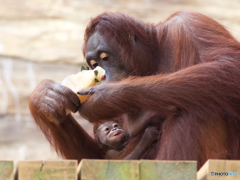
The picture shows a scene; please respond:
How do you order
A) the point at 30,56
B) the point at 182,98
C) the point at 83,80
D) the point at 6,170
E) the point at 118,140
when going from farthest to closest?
1. the point at 30,56
2. the point at 118,140
3. the point at 83,80
4. the point at 182,98
5. the point at 6,170

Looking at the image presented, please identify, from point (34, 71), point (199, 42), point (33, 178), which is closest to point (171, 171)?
point (33, 178)

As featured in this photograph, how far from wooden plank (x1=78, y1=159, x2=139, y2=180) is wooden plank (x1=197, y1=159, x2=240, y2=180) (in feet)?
1.06

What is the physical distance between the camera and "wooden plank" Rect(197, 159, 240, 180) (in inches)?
71.2

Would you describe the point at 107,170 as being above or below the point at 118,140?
above

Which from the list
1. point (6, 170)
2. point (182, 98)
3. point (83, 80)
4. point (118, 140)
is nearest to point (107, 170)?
point (6, 170)

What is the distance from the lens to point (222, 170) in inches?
71.3

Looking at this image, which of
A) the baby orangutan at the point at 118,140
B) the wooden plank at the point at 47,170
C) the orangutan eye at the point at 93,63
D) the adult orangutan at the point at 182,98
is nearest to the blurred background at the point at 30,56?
the baby orangutan at the point at 118,140

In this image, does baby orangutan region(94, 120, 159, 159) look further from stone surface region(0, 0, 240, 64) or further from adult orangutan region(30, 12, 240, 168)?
stone surface region(0, 0, 240, 64)

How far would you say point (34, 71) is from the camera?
21.8 ft

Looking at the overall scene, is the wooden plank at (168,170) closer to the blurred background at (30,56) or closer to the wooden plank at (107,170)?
the wooden plank at (107,170)

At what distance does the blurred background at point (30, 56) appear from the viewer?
659cm

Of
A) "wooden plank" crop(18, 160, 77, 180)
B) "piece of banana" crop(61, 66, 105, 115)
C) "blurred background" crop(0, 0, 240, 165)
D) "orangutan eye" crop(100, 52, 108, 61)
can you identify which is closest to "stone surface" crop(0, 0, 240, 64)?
"blurred background" crop(0, 0, 240, 165)

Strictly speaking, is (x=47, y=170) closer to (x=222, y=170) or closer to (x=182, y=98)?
(x=222, y=170)

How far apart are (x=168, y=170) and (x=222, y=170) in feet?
0.78
